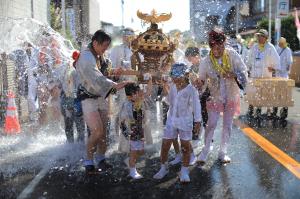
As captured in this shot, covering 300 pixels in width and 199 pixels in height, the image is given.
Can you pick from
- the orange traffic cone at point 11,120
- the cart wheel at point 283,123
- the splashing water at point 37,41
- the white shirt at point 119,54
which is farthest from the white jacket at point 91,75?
the cart wheel at point 283,123

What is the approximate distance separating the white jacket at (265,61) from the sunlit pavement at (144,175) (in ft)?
7.79

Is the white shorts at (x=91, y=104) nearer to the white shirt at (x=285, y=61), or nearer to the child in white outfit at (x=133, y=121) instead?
the child in white outfit at (x=133, y=121)

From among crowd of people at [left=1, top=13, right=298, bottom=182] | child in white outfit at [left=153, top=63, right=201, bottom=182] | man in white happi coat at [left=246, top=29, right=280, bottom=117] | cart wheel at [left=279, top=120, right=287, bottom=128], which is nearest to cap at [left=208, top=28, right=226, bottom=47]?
crowd of people at [left=1, top=13, right=298, bottom=182]

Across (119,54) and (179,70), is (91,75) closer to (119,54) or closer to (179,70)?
(179,70)

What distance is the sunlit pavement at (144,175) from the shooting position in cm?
494

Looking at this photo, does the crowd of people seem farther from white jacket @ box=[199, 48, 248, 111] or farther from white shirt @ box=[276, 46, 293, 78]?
white shirt @ box=[276, 46, 293, 78]

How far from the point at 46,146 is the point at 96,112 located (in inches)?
82.9

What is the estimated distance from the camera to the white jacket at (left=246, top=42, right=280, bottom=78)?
979 cm

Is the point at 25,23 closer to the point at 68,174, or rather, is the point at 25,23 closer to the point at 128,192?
the point at 68,174

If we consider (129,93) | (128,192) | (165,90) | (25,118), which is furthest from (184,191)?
(25,118)

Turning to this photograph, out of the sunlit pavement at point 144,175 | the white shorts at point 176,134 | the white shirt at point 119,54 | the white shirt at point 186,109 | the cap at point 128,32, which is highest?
the cap at point 128,32

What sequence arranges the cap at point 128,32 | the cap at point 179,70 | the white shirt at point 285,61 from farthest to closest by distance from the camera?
the white shirt at point 285,61
the cap at point 128,32
the cap at point 179,70

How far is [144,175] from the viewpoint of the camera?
A: 5656 mm

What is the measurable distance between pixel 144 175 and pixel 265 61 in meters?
5.20
